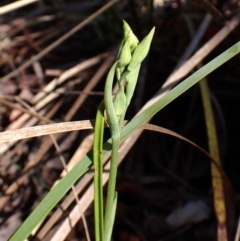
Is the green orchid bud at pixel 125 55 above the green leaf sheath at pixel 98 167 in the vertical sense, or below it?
above

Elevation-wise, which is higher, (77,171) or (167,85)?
(167,85)

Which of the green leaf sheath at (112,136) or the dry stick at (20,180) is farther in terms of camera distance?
the dry stick at (20,180)

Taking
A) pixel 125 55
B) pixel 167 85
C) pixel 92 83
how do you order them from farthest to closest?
pixel 92 83 → pixel 167 85 → pixel 125 55

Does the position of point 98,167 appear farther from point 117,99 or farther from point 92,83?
point 92,83

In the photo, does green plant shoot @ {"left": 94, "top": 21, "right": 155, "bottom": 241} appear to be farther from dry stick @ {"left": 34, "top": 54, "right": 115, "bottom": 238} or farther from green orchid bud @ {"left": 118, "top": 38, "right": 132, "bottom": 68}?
dry stick @ {"left": 34, "top": 54, "right": 115, "bottom": 238}

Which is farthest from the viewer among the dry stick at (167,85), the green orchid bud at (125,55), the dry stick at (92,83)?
the dry stick at (92,83)

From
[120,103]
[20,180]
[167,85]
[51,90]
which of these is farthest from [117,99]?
[51,90]

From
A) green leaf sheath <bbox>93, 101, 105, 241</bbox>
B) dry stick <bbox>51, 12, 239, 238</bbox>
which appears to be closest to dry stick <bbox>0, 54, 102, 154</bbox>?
dry stick <bbox>51, 12, 239, 238</bbox>

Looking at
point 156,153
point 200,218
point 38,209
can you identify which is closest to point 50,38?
point 156,153

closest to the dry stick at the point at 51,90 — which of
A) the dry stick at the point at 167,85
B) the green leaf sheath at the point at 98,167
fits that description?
the dry stick at the point at 167,85

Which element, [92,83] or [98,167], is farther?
[92,83]

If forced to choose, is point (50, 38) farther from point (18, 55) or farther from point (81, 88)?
point (81, 88)

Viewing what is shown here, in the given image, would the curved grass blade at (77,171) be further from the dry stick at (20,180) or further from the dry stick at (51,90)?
the dry stick at (51,90)
